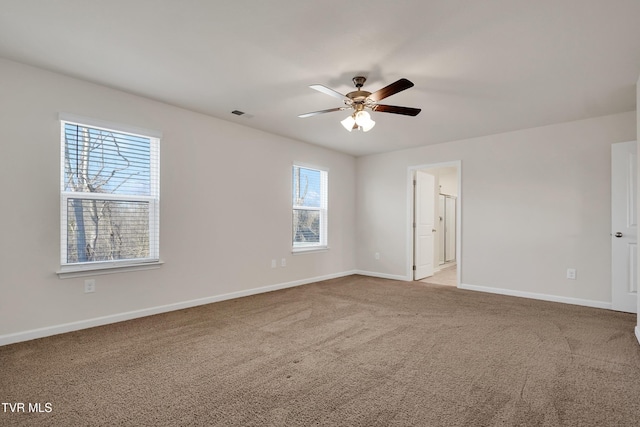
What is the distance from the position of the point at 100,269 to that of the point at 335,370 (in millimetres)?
2554

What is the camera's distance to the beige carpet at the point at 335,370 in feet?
5.91

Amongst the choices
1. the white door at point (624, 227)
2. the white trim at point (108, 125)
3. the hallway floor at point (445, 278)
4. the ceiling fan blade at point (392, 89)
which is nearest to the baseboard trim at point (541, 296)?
the white door at point (624, 227)

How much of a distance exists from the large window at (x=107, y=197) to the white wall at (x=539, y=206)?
426 centimetres

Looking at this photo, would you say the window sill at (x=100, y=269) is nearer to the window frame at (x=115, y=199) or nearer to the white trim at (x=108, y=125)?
the window frame at (x=115, y=199)

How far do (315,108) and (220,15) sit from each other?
180 cm

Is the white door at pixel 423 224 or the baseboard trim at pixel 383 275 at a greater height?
the white door at pixel 423 224

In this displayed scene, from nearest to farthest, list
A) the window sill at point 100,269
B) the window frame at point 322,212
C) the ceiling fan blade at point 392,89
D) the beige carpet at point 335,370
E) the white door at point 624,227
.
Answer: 1. the beige carpet at point 335,370
2. the ceiling fan blade at point 392,89
3. the window sill at point 100,269
4. the white door at point 624,227
5. the window frame at point 322,212

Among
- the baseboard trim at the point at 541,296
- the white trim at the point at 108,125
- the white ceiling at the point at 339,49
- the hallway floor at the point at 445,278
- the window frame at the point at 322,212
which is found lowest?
the hallway floor at the point at 445,278

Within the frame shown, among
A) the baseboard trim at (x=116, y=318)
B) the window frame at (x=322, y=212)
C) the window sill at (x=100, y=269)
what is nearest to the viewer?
the baseboard trim at (x=116, y=318)

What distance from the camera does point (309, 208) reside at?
5.66 m

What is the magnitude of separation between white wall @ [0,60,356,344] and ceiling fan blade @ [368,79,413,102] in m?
2.36

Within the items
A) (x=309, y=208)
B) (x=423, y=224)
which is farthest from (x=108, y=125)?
(x=423, y=224)

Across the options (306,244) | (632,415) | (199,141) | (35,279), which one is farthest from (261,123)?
(632,415)

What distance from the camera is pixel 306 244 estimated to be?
565cm
